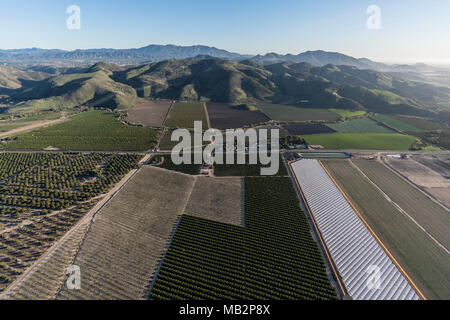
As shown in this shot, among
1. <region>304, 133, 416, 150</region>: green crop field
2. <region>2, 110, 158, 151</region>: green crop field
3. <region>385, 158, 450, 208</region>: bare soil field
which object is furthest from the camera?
<region>304, 133, 416, 150</region>: green crop field

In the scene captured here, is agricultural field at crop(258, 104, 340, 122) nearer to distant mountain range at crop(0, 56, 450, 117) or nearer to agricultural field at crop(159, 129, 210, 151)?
distant mountain range at crop(0, 56, 450, 117)

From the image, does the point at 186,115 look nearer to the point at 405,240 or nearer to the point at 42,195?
the point at 42,195

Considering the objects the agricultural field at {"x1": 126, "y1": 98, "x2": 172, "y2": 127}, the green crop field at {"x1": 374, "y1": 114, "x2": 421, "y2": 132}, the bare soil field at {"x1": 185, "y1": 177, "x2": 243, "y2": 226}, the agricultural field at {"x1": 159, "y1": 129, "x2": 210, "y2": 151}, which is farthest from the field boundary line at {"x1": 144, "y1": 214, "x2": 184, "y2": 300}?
the green crop field at {"x1": 374, "y1": 114, "x2": 421, "y2": 132}

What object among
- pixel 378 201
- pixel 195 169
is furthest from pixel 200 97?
pixel 378 201

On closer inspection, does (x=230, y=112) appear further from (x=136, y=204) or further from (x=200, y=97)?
(x=136, y=204)

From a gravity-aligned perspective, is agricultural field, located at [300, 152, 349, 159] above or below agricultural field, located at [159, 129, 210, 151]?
below

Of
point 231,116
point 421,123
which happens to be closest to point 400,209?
point 231,116

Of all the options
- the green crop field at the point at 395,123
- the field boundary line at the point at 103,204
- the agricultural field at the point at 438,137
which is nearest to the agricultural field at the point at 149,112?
the field boundary line at the point at 103,204
